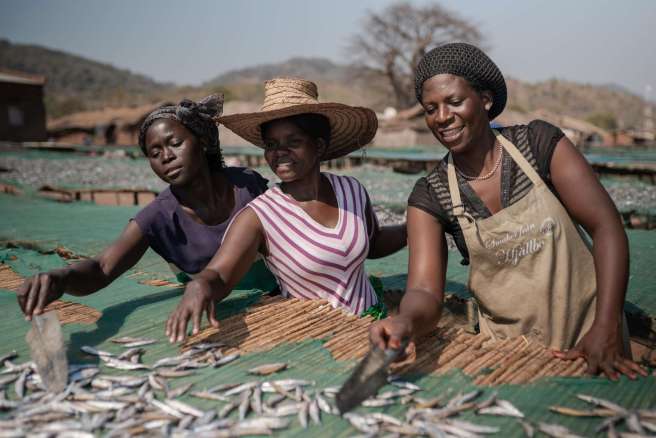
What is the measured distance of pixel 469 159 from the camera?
2.45 meters

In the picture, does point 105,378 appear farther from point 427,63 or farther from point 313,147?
point 427,63

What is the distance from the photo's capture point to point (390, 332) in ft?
6.53

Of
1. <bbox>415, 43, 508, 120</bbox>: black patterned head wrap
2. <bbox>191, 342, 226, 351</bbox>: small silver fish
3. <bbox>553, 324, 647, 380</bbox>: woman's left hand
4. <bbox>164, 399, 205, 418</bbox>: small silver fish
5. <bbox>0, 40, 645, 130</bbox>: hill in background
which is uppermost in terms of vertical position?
<bbox>0, 40, 645, 130</bbox>: hill in background

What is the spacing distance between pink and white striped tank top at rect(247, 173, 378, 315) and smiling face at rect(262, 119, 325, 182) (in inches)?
6.7

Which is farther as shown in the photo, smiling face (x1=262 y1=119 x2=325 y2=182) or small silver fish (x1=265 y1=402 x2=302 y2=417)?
smiling face (x1=262 y1=119 x2=325 y2=182)

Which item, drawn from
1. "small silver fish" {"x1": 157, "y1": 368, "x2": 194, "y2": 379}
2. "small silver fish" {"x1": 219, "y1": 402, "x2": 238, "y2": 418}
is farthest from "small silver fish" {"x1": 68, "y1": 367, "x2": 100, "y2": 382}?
"small silver fish" {"x1": 219, "y1": 402, "x2": 238, "y2": 418}

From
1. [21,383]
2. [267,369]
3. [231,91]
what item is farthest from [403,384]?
[231,91]

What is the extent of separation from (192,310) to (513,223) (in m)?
1.46

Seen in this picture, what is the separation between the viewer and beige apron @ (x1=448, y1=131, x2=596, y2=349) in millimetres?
2299

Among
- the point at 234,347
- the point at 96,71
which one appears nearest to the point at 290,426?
the point at 234,347

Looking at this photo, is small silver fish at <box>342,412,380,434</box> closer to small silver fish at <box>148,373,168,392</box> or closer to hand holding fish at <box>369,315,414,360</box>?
hand holding fish at <box>369,315,414,360</box>

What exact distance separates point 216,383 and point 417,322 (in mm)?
Result: 862

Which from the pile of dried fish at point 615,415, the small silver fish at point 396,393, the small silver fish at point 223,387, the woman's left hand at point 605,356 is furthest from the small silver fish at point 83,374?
the woman's left hand at point 605,356

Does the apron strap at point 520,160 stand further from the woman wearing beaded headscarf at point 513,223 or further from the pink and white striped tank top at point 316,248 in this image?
the pink and white striped tank top at point 316,248
